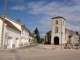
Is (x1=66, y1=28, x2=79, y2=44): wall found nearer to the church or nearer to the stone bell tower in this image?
the church

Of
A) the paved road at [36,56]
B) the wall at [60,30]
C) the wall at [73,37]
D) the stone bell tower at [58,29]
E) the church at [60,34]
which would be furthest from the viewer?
the wall at [73,37]

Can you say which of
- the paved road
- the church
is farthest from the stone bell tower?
the paved road

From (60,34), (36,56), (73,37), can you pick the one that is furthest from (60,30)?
(36,56)

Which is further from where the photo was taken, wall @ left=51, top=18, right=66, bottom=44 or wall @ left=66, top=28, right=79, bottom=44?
wall @ left=66, top=28, right=79, bottom=44

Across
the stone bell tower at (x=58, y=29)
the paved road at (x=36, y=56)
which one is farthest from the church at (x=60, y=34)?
the paved road at (x=36, y=56)

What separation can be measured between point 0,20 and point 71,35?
36330 millimetres

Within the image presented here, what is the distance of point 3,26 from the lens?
2328cm

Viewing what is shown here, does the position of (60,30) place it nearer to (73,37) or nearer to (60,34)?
(60,34)

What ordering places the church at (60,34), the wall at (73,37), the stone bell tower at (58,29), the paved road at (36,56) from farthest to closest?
the wall at (73,37)
the church at (60,34)
the stone bell tower at (58,29)
the paved road at (36,56)

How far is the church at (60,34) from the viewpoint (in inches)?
2066

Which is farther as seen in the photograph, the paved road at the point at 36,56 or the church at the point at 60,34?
the church at the point at 60,34

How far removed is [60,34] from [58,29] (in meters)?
2.27

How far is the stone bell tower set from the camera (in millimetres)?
52213

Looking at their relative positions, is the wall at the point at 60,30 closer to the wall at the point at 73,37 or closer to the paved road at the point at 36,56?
the wall at the point at 73,37
